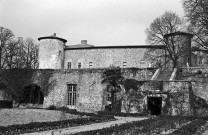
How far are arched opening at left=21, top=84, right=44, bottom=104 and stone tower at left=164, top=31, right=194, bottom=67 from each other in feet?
54.7

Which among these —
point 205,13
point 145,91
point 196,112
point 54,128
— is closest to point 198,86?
point 196,112

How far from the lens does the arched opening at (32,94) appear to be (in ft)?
113

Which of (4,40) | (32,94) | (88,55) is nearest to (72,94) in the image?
(32,94)

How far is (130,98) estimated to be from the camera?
24.8 meters

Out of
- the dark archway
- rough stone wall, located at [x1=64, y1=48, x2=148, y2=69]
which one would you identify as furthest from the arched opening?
the dark archway

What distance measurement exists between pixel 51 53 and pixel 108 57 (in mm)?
8719

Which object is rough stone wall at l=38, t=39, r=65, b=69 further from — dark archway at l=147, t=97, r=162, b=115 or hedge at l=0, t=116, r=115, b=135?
hedge at l=0, t=116, r=115, b=135

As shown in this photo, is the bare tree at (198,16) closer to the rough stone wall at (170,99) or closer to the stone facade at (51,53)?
the rough stone wall at (170,99)

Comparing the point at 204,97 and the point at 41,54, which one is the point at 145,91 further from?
the point at 41,54

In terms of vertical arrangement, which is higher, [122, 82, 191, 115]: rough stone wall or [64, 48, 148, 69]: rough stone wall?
[64, 48, 148, 69]: rough stone wall

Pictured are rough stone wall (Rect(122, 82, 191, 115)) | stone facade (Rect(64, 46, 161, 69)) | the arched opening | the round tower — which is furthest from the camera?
the round tower

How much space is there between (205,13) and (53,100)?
18.4 meters

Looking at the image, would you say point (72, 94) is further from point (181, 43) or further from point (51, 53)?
point (181, 43)

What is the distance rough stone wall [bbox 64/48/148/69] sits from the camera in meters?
38.6
